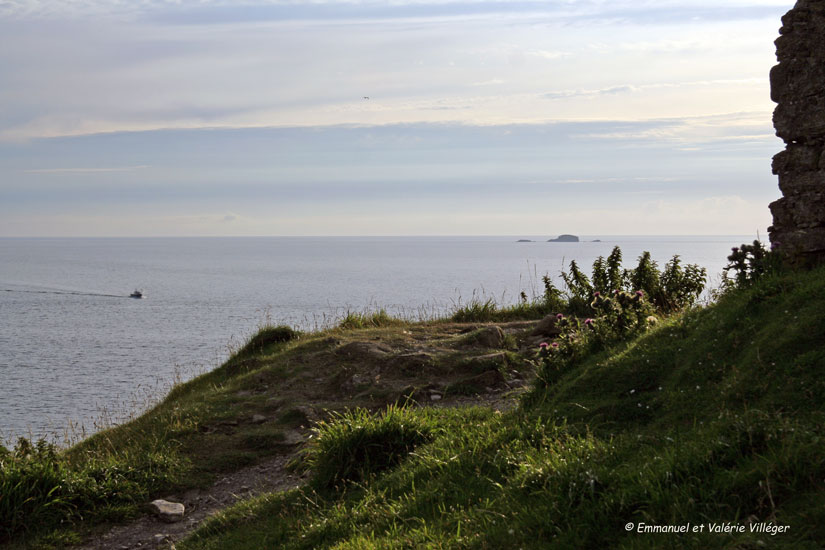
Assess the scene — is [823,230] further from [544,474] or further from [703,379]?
[544,474]

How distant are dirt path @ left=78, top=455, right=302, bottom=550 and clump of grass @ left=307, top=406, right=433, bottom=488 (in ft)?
2.03

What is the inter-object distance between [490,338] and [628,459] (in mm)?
7420

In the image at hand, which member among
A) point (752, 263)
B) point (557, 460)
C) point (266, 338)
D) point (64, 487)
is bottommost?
point (64, 487)

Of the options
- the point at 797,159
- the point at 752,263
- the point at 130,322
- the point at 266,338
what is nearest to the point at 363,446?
the point at 752,263

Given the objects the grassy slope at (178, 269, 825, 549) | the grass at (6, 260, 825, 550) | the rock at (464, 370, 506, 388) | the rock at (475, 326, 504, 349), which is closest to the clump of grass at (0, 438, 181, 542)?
the grass at (6, 260, 825, 550)

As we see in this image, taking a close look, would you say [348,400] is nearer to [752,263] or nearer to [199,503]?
[199,503]

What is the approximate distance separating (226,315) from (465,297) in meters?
23.9

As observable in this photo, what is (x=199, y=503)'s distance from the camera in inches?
299

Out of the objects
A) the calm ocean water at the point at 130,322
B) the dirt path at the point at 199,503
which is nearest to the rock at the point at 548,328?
the calm ocean water at the point at 130,322

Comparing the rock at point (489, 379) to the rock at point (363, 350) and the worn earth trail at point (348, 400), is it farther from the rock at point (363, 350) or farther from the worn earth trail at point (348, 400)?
the rock at point (363, 350)

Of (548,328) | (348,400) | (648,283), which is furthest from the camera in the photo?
(648,283)

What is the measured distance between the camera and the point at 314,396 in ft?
35.2

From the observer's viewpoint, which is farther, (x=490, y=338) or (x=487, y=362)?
(x=490, y=338)

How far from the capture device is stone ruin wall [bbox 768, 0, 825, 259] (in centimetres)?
771
